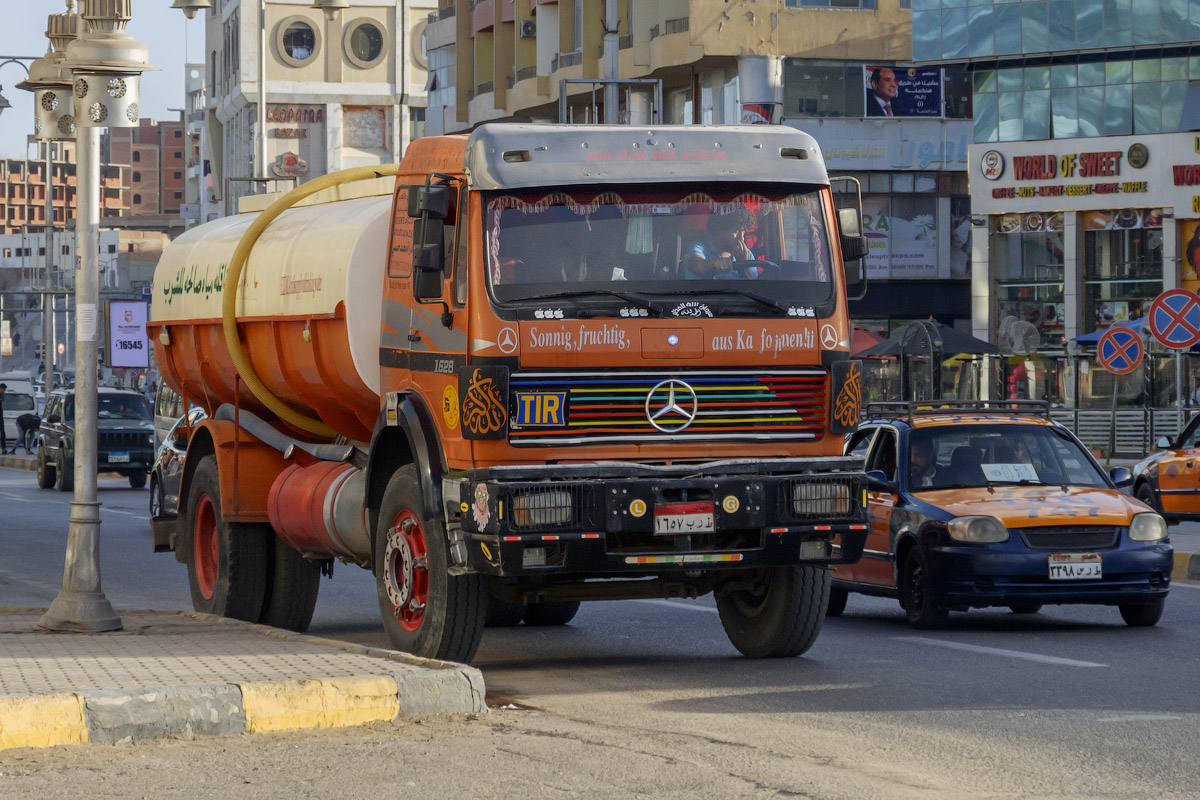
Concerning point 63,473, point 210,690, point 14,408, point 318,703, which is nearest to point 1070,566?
point 318,703

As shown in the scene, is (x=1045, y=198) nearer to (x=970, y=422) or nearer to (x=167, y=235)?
(x=970, y=422)

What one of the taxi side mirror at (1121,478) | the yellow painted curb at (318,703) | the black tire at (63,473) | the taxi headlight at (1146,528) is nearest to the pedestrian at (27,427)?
the black tire at (63,473)

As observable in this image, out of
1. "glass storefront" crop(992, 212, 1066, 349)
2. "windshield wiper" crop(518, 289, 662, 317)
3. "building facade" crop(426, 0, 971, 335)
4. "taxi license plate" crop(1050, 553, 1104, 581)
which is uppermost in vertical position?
"building facade" crop(426, 0, 971, 335)

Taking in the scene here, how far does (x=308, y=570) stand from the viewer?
45.2ft

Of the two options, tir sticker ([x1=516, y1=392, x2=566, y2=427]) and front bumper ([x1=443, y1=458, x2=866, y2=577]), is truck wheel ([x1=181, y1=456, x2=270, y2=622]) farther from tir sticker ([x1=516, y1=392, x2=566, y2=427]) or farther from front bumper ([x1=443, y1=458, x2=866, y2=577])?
tir sticker ([x1=516, y1=392, x2=566, y2=427])

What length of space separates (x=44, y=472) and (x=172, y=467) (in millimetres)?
19194

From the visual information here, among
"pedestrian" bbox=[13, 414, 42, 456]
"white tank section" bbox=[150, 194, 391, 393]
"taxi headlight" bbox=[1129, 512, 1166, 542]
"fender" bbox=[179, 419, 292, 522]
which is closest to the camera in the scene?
"white tank section" bbox=[150, 194, 391, 393]

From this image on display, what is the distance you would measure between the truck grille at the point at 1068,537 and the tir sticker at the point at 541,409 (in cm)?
421

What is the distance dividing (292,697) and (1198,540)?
14.8m

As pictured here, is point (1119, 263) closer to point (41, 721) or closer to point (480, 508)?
point (480, 508)

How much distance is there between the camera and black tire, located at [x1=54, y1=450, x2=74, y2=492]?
37031 millimetres

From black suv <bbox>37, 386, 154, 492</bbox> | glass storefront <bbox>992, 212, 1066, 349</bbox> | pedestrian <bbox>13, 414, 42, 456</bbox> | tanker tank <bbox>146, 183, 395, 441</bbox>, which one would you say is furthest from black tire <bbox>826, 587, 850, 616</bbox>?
pedestrian <bbox>13, 414, 42, 456</bbox>

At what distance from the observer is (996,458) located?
46.8 feet

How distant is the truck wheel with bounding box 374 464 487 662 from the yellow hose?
2.23 meters
